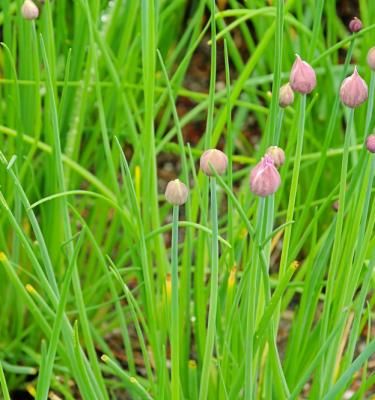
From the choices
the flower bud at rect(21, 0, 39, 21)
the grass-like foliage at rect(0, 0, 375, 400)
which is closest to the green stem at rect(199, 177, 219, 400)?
the grass-like foliage at rect(0, 0, 375, 400)

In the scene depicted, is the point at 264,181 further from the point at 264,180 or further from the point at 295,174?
the point at 295,174

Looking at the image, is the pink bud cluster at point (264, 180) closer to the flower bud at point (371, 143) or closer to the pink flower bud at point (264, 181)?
the pink flower bud at point (264, 181)

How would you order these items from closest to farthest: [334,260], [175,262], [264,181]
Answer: [264,181] < [175,262] < [334,260]

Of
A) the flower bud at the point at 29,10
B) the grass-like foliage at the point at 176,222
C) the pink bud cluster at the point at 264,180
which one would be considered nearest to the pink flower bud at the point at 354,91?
the grass-like foliage at the point at 176,222

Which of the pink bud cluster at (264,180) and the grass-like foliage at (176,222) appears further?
the grass-like foliage at (176,222)

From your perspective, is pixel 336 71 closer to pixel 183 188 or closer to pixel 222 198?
pixel 222 198

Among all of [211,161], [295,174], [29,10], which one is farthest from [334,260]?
[29,10]

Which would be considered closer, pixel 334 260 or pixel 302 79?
pixel 302 79

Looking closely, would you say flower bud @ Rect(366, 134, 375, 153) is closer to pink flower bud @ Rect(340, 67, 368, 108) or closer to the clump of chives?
pink flower bud @ Rect(340, 67, 368, 108)

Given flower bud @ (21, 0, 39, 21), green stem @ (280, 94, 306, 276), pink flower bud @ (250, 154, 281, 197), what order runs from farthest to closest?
1. flower bud @ (21, 0, 39, 21)
2. green stem @ (280, 94, 306, 276)
3. pink flower bud @ (250, 154, 281, 197)
